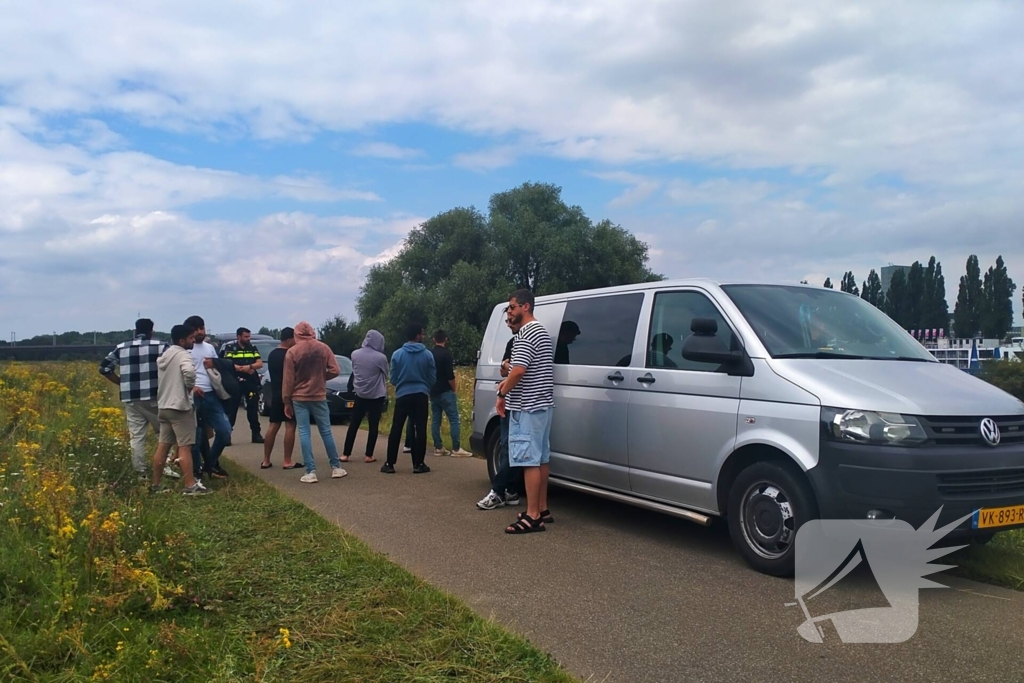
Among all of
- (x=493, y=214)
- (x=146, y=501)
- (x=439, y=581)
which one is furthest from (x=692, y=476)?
(x=493, y=214)

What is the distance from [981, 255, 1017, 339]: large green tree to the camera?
51656 mm

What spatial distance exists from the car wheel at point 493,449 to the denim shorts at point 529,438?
1597mm

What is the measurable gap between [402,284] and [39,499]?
147 feet

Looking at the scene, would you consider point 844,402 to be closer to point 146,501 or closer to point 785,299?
point 785,299

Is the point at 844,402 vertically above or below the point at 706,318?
below

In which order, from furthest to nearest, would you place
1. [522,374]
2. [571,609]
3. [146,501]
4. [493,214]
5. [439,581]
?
[493,214], [146,501], [522,374], [439,581], [571,609]

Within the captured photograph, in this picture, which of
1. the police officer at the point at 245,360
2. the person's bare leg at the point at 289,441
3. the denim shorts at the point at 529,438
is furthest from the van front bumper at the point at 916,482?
the police officer at the point at 245,360

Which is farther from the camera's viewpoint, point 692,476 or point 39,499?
point 692,476

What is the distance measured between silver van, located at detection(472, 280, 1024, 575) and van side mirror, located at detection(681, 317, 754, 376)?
0.04ft

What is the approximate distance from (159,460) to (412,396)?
3073 millimetres

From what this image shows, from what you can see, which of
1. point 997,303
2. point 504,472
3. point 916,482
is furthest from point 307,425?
point 997,303

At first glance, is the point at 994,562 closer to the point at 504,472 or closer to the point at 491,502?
the point at 504,472

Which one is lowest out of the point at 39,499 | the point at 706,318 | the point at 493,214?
the point at 39,499

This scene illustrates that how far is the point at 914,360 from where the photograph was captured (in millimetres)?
6023
